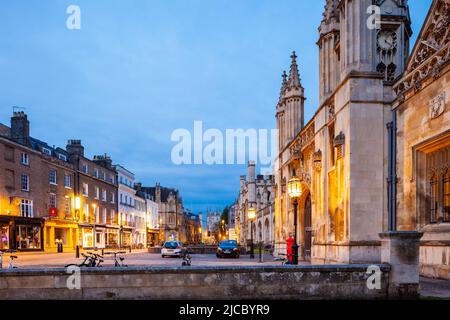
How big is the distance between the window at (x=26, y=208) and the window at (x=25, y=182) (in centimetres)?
112

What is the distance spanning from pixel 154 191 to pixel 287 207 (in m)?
76.8

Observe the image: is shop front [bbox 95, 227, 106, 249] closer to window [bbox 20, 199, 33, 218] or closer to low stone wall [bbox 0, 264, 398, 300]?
window [bbox 20, 199, 33, 218]

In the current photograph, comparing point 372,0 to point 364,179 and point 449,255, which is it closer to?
point 364,179

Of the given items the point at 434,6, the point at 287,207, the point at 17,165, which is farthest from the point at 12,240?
the point at 434,6

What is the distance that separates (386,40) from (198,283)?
12.0 m

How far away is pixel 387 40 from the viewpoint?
51.1 feet

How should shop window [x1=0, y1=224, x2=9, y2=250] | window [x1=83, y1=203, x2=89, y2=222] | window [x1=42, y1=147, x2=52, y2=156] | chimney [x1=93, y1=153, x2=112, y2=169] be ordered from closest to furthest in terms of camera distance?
1. shop window [x1=0, y1=224, x2=9, y2=250]
2. window [x1=42, y1=147, x2=52, y2=156]
3. window [x1=83, y1=203, x2=89, y2=222]
4. chimney [x1=93, y1=153, x2=112, y2=169]

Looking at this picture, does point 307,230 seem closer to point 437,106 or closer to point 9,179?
point 437,106

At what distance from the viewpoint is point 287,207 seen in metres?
24.3

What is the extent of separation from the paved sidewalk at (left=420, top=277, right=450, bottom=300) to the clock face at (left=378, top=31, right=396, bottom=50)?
870 centimetres

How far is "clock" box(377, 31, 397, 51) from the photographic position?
50.9ft

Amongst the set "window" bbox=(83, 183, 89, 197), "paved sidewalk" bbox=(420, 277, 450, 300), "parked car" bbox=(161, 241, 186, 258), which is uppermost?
"window" bbox=(83, 183, 89, 197)

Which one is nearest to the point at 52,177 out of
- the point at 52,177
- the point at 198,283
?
the point at 52,177

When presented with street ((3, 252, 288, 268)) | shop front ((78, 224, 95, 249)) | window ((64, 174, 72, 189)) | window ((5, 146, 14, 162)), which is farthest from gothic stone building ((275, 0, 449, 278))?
shop front ((78, 224, 95, 249))
